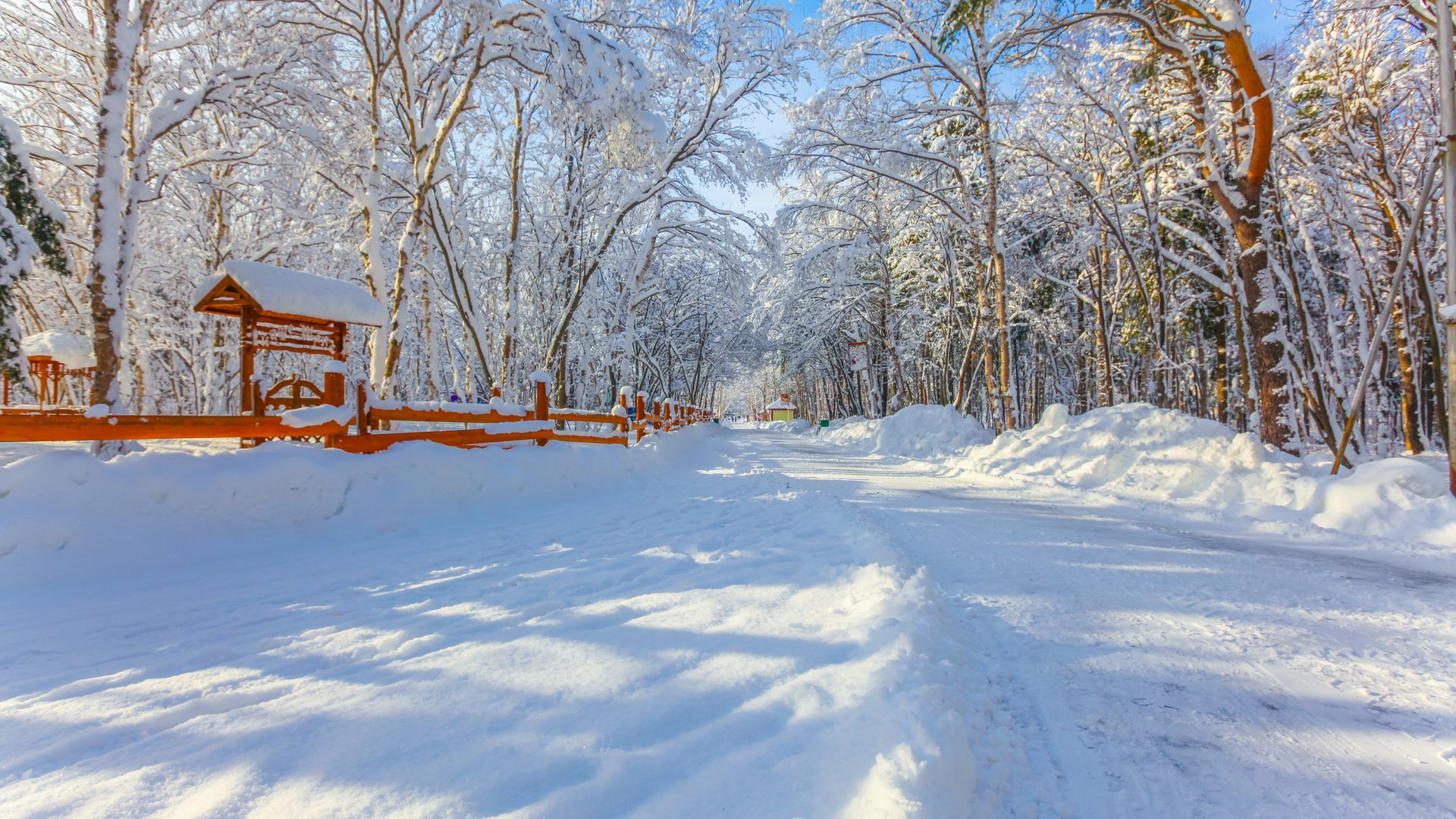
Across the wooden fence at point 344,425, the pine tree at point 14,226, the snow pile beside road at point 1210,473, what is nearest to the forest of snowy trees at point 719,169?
the pine tree at point 14,226

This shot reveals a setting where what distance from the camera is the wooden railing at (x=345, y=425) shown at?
4.22m

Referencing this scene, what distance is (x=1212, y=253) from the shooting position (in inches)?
495

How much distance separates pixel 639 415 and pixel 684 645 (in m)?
11.6

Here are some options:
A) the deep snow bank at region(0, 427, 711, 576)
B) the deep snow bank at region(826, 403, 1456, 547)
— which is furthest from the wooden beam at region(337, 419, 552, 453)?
the deep snow bank at region(826, 403, 1456, 547)

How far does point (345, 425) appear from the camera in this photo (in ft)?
20.3

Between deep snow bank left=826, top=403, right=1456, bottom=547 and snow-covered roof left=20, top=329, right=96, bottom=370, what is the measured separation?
21542 mm

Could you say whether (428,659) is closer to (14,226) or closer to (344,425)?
(344,425)

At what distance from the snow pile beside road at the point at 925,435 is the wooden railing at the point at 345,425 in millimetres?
8243

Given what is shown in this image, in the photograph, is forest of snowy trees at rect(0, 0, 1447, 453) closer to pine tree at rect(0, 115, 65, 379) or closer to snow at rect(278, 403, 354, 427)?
pine tree at rect(0, 115, 65, 379)

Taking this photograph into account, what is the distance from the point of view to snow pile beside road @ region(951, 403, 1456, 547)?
512cm

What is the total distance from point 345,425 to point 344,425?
22 millimetres

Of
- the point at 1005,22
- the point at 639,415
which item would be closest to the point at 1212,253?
the point at 1005,22

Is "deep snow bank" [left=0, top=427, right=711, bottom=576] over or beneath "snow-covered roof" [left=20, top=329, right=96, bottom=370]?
beneath

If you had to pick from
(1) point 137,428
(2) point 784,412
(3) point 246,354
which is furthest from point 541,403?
(2) point 784,412
